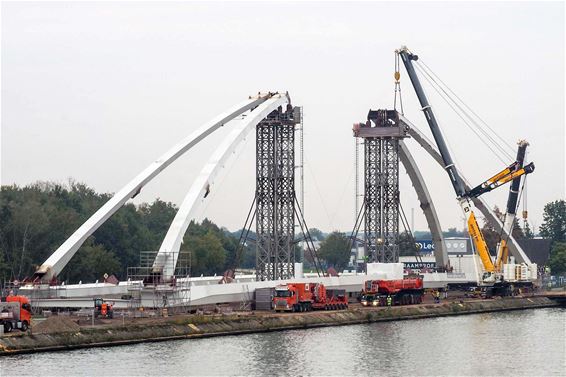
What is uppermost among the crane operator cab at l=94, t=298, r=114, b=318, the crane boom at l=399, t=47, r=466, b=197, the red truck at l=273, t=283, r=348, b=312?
the crane boom at l=399, t=47, r=466, b=197

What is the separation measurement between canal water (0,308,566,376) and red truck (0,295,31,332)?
18.0 feet

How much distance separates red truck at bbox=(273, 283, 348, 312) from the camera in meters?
101

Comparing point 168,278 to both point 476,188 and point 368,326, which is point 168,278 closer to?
point 368,326

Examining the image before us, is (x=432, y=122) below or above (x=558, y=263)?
above

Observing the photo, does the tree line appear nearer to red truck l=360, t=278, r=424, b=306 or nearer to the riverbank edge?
red truck l=360, t=278, r=424, b=306

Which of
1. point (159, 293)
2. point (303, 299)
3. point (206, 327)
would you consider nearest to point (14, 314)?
point (206, 327)

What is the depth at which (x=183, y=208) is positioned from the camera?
99125 millimetres

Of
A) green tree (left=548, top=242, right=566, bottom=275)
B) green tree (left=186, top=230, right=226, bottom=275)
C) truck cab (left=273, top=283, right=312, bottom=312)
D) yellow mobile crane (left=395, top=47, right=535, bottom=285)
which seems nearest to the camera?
truck cab (left=273, top=283, right=312, bottom=312)

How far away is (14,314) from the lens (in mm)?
76625

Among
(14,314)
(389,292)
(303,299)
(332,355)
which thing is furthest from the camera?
(389,292)

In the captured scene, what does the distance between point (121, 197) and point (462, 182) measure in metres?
60.5

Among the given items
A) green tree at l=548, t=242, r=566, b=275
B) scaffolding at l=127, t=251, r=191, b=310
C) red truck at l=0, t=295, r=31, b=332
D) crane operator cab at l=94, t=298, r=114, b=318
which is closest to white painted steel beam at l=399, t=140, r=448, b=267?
green tree at l=548, t=242, r=566, b=275

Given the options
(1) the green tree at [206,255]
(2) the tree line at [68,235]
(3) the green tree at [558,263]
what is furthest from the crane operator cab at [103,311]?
(3) the green tree at [558,263]

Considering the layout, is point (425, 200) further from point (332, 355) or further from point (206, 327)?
point (332, 355)
